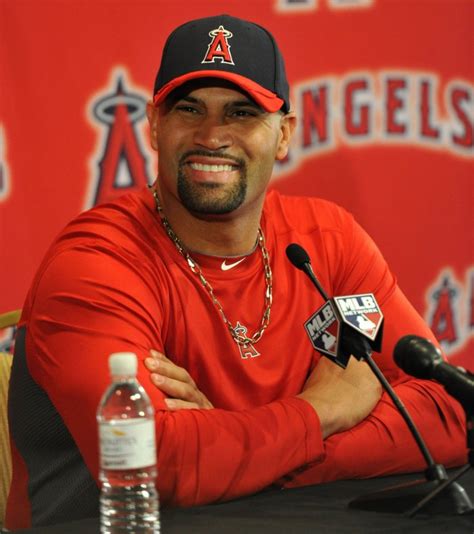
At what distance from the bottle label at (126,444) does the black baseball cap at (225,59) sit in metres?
Result: 1.11

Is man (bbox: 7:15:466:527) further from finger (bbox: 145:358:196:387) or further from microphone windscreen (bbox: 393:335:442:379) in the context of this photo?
microphone windscreen (bbox: 393:335:442:379)

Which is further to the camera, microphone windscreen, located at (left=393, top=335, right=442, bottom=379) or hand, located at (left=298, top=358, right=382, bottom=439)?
hand, located at (left=298, top=358, right=382, bottom=439)

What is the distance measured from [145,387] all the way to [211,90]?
2.42ft

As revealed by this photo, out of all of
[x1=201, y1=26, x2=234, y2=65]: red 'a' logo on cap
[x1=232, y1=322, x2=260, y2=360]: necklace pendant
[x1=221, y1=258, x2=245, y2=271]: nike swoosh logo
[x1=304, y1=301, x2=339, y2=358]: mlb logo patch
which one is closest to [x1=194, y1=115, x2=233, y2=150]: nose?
[x1=201, y1=26, x2=234, y2=65]: red 'a' logo on cap

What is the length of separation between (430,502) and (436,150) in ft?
7.67

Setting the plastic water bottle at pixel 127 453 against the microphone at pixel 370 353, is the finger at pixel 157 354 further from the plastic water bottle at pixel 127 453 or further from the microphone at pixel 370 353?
the microphone at pixel 370 353

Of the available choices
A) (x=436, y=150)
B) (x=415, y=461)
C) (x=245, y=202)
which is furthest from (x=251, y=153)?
(x=436, y=150)

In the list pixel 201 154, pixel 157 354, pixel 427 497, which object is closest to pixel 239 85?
pixel 201 154

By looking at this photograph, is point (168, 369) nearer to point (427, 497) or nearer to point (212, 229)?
point (212, 229)

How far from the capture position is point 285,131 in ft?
8.71

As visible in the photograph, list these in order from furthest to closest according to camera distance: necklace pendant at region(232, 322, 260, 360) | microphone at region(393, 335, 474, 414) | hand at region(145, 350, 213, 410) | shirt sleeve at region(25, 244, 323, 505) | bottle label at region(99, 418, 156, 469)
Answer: necklace pendant at region(232, 322, 260, 360), hand at region(145, 350, 213, 410), shirt sleeve at region(25, 244, 323, 505), microphone at region(393, 335, 474, 414), bottle label at region(99, 418, 156, 469)

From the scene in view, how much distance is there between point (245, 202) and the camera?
2461mm

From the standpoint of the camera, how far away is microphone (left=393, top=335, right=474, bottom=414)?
157 centimetres

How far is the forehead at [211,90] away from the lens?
7.84 feet
